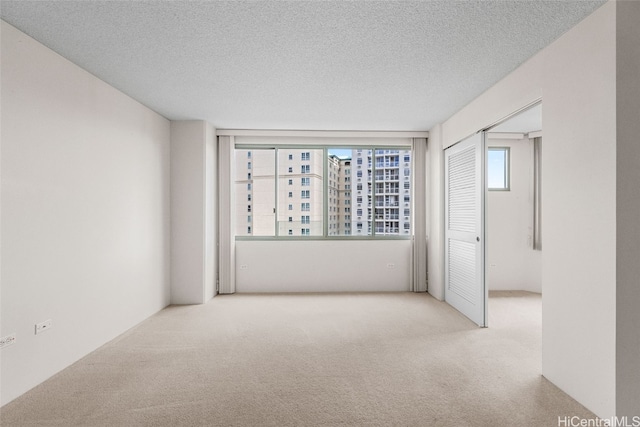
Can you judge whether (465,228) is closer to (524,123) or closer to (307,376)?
(524,123)

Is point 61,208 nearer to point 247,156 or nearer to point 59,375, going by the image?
point 59,375

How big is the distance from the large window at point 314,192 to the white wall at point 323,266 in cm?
22

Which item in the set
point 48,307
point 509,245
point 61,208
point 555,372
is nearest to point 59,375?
point 48,307

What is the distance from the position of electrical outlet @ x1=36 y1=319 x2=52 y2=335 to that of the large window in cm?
310

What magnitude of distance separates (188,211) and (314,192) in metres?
2.01

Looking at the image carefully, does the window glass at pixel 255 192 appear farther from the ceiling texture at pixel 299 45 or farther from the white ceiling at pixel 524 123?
the white ceiling at pixel 524 123

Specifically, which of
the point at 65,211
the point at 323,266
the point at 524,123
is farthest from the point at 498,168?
the point at 65,211

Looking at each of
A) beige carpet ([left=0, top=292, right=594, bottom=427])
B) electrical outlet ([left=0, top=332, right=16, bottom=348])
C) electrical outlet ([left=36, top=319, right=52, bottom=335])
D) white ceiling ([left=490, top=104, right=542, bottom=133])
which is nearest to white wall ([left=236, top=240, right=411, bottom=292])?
beige carpet ([left=0, top=292, right=594, bottom=427])

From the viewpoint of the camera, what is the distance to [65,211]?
2795 mm

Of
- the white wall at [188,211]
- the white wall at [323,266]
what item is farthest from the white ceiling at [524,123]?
the white wall at [188,211]

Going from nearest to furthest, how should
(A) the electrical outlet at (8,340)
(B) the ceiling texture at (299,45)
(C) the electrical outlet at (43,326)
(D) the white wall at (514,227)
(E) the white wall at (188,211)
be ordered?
(B) the ceiling texture at (299,45)
(A) the electrical outlet at (8,340)
(C) the electrical outlet at (43,326)
(E) the white wall at (188,211)
(D) the white wall at (514,227)

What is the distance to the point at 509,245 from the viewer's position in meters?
5.60

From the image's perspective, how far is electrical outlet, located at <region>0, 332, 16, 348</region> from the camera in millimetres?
2250

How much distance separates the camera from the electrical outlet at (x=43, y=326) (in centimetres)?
253
